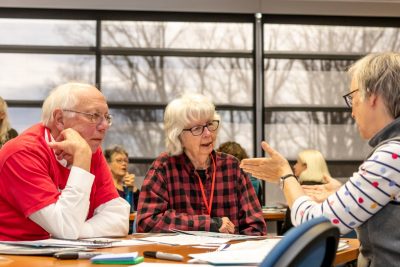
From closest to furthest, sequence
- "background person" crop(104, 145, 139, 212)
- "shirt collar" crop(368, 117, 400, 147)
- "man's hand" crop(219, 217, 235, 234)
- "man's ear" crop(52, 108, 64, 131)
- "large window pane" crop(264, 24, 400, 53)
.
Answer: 1. "shirt collar" crop(368, 117, 400, 147)
2. "man's ear" crop(52, 108, 64, 131)
3. "man's hand" crop(219, 217, 235, 234)
4. "background person" crop(104, 145, 139, 212)
5. "large window pane" crop(264, 24, 400, 53)

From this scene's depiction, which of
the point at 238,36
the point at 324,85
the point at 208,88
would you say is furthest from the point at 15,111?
the point at 324,85

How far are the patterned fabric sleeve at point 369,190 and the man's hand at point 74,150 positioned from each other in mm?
945

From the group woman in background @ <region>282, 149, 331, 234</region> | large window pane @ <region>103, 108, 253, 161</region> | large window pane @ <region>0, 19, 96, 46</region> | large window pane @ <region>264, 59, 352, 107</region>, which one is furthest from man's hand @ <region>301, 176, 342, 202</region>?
large window pane @ <region>0, 19, 96, 46</region>

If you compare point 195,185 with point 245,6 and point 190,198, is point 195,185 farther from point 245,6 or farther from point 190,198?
point 245,6

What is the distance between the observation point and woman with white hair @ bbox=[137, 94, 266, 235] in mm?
2508

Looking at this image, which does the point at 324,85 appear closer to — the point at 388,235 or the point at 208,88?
the point at 208,88

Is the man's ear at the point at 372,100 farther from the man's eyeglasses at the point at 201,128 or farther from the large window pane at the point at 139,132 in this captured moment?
the large window pane at the point at 139,132

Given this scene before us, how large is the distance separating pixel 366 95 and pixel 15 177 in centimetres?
125

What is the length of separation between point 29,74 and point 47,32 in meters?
0.58

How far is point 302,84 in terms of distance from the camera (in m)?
7.12

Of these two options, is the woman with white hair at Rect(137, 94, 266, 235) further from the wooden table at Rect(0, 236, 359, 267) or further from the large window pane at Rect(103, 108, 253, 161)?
the large window pane at Rect(103, 108, 253, 161)

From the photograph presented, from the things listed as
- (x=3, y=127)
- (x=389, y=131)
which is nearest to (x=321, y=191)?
(x=389, y=131)

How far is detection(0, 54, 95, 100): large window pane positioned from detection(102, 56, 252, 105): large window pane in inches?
13.9

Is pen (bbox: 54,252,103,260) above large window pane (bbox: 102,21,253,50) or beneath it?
beneath
